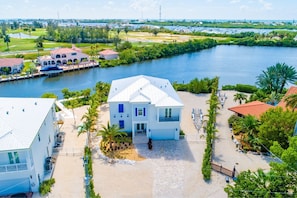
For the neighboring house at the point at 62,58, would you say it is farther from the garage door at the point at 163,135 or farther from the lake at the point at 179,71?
the garage door at the point at 163,135

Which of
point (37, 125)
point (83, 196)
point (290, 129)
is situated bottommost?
point (83, 196)

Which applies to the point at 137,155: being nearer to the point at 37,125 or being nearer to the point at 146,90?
the point at 146,90

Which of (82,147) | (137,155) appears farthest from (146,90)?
(82,147)

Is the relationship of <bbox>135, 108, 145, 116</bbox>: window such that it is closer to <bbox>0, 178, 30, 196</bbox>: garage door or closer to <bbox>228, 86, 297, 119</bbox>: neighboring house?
<bbox>0, 178, 30, 196</bbox>: garage door

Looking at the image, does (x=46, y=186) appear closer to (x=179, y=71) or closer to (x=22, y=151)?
(x=22, y=151)

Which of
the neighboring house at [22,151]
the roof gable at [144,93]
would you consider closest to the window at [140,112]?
the roof gable at [144,93]

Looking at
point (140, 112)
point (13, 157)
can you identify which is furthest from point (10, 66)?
point (13, 157)
